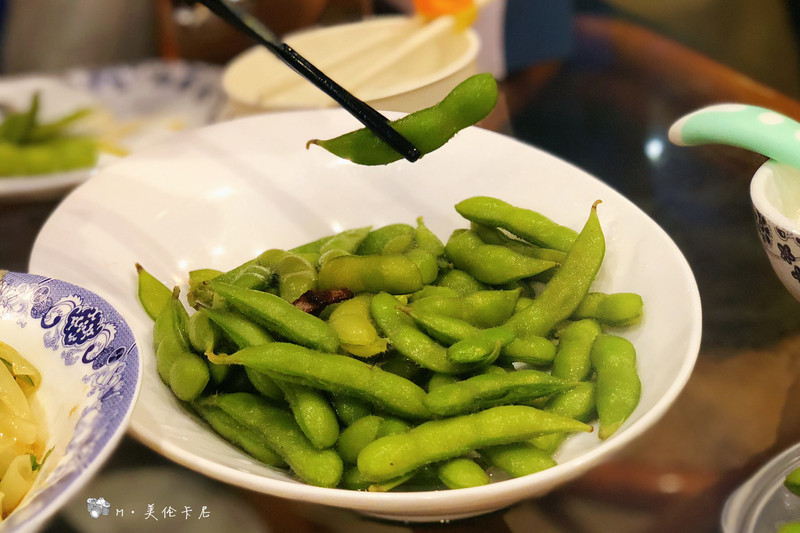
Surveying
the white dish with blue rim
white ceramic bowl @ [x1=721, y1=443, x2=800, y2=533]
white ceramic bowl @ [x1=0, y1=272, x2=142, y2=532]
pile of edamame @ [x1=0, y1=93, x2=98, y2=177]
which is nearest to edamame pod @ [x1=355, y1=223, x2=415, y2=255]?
white ceramic bowl @ [x1=0, y1=272, x2=142, y2=532]

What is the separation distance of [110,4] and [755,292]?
2752 millimetres

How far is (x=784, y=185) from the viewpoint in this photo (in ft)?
2.66

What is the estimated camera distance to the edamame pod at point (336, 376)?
2.21ft

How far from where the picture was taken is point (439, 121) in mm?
743

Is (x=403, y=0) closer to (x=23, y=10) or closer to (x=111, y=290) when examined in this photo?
(x=111, y=290)

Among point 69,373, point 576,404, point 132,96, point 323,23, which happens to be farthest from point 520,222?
point 132,96

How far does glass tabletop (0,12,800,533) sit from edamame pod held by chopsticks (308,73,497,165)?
0.10 meters

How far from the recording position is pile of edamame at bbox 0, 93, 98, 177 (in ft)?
5.35

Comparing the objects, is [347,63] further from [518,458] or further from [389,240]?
[518,458]

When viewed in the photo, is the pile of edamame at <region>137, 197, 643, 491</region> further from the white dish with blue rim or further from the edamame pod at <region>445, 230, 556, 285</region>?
the white dish with blue rim

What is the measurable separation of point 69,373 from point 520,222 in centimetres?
54

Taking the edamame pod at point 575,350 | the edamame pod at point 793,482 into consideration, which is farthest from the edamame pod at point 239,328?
the edamame pod at point 793,482

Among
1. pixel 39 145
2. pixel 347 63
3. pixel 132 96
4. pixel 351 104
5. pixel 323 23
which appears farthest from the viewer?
pixel 132 96

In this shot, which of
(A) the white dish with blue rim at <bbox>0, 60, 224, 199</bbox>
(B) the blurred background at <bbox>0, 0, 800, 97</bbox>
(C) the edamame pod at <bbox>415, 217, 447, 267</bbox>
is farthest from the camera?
(A) the white dish with blue rim at <bbox>0, 60, 224, 199</bbox>
